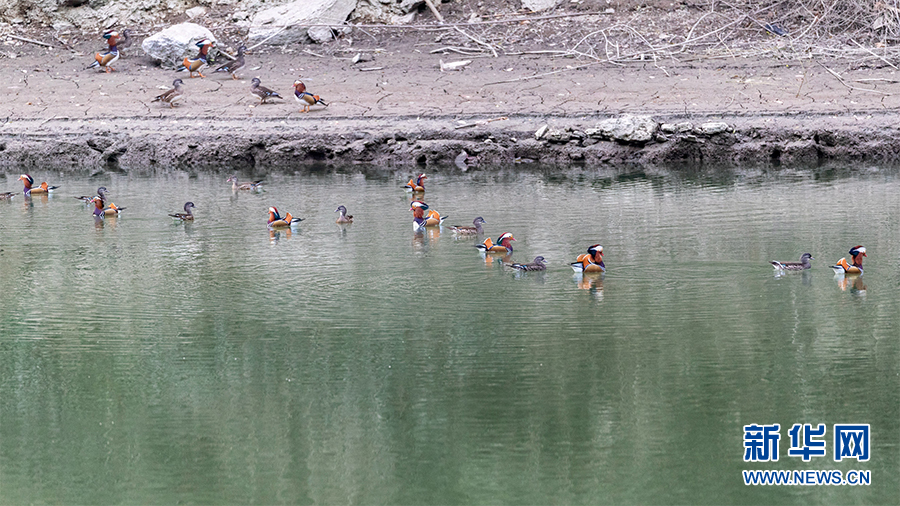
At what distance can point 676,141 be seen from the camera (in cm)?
1664

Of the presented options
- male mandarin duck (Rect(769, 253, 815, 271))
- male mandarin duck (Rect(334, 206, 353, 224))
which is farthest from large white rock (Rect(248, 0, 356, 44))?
male mandarin duck (Rect(769, 253, 815, 271))

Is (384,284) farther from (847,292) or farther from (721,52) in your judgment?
(721,52)

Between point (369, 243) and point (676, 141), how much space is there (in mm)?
6459

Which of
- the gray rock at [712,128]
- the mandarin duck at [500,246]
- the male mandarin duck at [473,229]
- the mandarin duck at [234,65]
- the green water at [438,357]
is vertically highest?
the mandarin duck at [234,65]

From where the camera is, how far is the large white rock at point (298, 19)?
71.0 ft

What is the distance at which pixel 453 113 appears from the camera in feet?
58.6

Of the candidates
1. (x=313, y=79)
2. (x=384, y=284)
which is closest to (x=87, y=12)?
(x=313, y=79)

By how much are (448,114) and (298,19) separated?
5.16m

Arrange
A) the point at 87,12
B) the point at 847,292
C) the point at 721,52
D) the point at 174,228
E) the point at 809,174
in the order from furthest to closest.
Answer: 1. the point at 87,12
2. the point at 721,52
3. the point at 809,174
4. the point at 174,228
5. the point at 847,292

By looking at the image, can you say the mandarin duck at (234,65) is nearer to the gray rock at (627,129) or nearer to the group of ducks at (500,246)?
the gray rock at (627,129)

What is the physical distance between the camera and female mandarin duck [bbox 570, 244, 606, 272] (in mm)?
Answer: 10055

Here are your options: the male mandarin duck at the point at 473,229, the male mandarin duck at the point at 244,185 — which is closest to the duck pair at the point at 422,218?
the male mandarin duck at the point at 473,229

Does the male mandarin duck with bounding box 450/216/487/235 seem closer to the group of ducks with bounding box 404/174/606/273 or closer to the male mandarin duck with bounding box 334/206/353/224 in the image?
the group of ducks with bounding box 404/174/606/273

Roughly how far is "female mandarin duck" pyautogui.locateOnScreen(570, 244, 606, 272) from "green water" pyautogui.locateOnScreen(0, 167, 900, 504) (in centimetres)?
13
